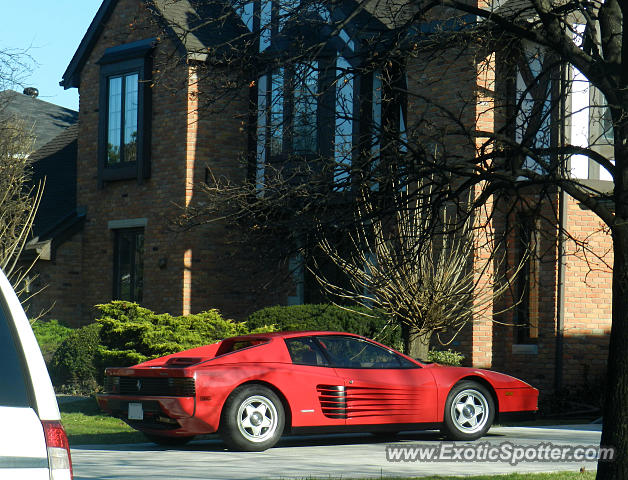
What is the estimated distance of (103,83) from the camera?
23.5 m

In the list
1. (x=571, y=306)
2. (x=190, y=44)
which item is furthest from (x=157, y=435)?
A: (x=190, y=44)

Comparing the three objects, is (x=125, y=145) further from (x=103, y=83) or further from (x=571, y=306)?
(x=571, y=306)

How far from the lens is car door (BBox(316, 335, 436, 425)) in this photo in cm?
1180

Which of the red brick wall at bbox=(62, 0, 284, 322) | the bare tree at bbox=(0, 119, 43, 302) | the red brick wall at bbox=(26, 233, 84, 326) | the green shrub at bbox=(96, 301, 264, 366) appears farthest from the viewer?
the red brick wall at bbox=(26, 233, 84, 326)

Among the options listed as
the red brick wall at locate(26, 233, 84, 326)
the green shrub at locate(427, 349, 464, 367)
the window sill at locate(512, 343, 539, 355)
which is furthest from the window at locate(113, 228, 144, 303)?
the window sill at locate(512, 343, 539, 355)

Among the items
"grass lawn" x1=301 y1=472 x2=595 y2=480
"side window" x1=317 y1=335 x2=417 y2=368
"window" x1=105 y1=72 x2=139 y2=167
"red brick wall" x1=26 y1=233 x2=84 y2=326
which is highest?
"window" x1=105 y1=72 x2=139 y2=167

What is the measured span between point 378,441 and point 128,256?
39.6ft

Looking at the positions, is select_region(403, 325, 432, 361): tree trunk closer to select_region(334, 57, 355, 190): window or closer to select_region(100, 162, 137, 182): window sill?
select_region(334, 57, 355, 190): window

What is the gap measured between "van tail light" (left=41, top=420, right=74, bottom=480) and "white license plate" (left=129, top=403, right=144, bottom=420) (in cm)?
801

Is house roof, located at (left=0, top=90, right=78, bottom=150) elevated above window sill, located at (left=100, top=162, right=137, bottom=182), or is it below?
above

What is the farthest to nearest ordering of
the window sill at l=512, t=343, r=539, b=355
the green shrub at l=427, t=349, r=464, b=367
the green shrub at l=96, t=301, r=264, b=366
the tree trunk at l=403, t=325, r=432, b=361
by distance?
the window sill at l=512, t=343, r=539, b=355
the green shrub at l=427, t=349, r=464, b=367
the green shrub at l=96, t=301, r=264, b=366
the tree trunk at l=403, t=325, r=432, b=361

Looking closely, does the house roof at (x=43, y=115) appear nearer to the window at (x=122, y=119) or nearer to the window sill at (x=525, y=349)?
the window at (x=122, y=119)

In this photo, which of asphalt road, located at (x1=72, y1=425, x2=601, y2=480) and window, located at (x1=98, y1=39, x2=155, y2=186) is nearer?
asphalt road, located at (x1=72, y1=425, x2=601, y2=480)

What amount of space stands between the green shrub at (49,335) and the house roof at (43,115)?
33.8 ft
